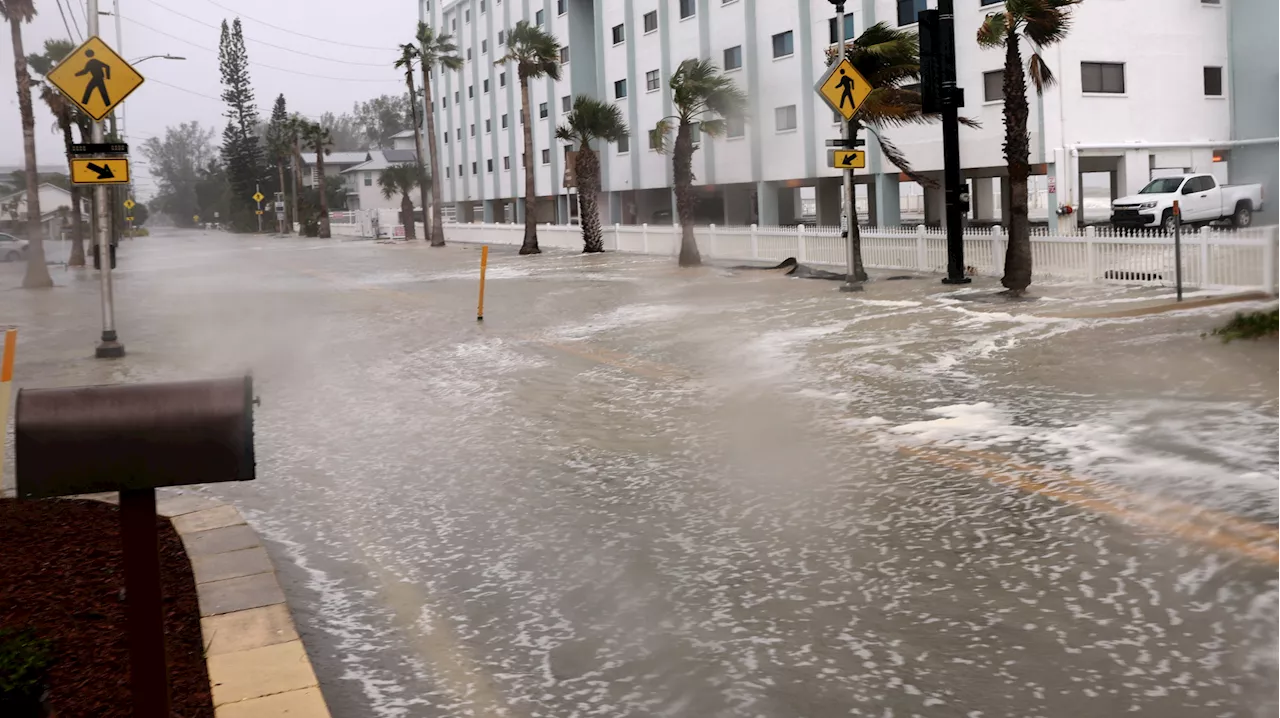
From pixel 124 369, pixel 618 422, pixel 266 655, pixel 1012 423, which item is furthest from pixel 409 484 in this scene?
pixel 124 369

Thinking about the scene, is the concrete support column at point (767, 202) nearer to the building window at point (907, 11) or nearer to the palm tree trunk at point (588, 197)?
the palm tree trunk at point (588, 197)

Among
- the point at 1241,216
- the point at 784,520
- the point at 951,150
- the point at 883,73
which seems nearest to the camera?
the point at 784,520

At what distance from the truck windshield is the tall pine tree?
317 ft

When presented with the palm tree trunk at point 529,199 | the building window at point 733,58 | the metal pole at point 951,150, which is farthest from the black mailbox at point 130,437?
the building window at point 733,58

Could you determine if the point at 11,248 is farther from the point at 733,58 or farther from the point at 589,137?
the point at 733,58

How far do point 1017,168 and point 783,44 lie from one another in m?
24.8

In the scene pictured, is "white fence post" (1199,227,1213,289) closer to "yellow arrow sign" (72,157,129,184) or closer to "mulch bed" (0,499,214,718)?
"yellow arrow sign" (72,157,129,184)

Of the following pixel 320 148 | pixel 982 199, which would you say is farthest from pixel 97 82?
pixel 320 148

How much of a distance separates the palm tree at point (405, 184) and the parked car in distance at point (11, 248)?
72.7ft

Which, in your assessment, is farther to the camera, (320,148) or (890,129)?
(320,148)

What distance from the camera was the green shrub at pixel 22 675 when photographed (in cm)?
321

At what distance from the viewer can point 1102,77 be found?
32469mm

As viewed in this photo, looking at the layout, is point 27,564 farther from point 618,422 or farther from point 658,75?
point 658,75

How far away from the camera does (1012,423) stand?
842cm
